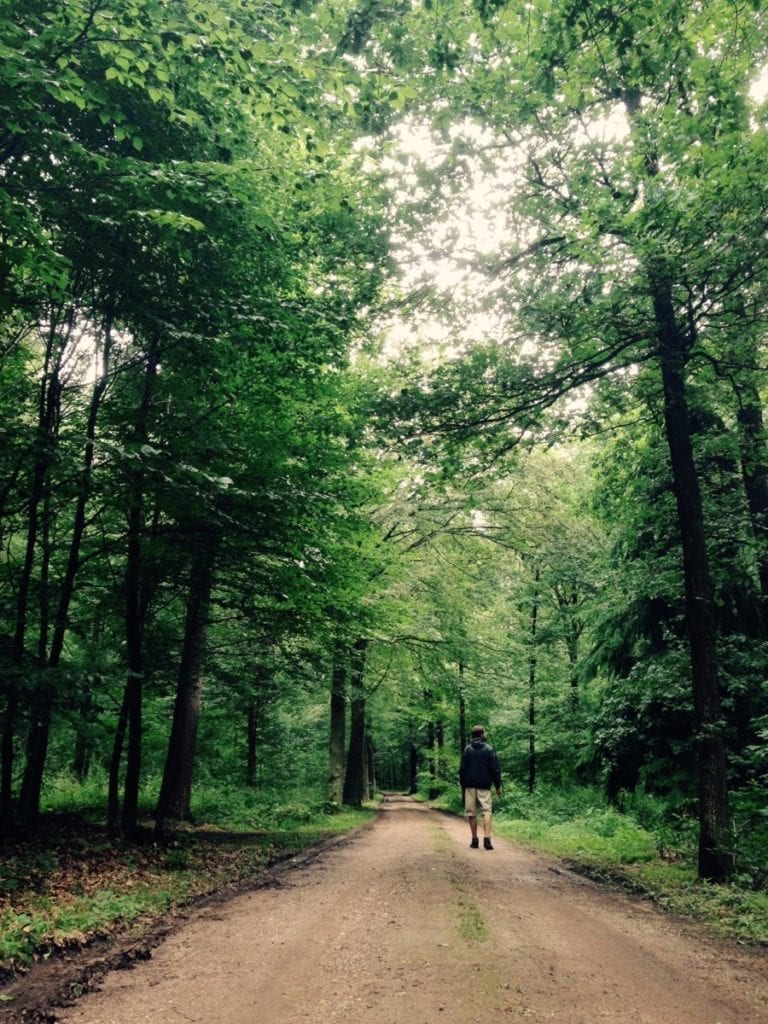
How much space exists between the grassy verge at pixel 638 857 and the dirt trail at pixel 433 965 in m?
0.52

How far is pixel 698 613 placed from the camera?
861 cm

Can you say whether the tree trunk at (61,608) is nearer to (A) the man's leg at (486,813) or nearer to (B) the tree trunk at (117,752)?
(B) the tree trunk at (117,752)

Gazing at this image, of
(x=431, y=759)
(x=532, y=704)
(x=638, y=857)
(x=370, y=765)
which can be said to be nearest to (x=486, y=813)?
(x=638, y=857)

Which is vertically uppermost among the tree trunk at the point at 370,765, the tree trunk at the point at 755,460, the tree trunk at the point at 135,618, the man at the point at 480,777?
the tree trunk at the point at 755,460

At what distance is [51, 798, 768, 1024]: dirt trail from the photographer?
3631mm

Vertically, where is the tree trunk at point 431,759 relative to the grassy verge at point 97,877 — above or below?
below

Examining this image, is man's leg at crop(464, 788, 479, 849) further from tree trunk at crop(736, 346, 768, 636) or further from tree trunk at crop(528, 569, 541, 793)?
tree trunk at crop(528, 569, 541, 793)

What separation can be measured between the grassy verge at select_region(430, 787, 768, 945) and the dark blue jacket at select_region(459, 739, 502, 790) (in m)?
1.73

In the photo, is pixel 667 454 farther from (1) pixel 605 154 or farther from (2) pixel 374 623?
(2) pixel 374 623

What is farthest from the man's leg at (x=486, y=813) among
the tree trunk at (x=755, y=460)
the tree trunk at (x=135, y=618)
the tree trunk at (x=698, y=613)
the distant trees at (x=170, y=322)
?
the tree trunk at (x=755, y=460)

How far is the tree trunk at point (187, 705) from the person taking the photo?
10328mm

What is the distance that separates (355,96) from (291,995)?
966 cm

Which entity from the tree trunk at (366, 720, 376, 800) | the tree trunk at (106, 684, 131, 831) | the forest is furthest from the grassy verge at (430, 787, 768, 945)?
the tree trunk at (366, 720, 376, 800)

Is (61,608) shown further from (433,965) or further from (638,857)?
(638,857)
